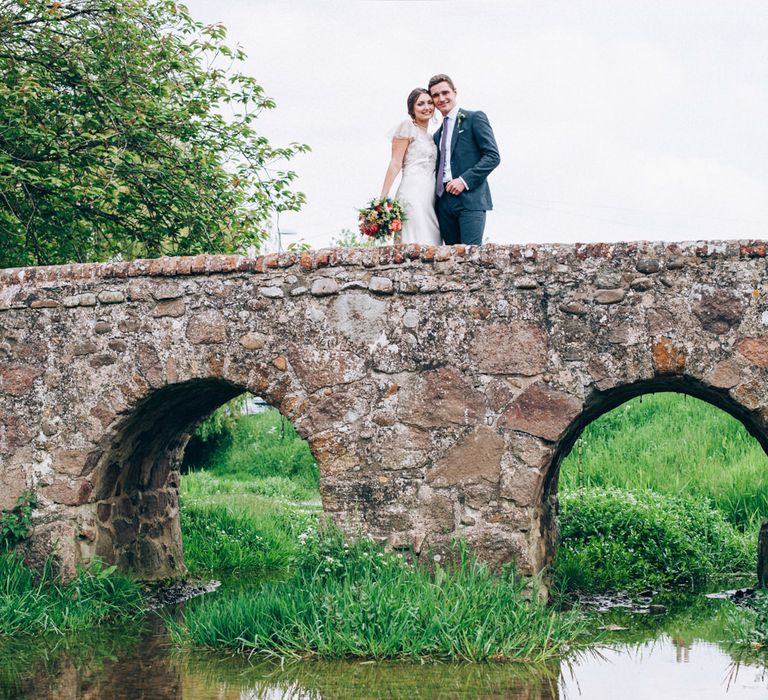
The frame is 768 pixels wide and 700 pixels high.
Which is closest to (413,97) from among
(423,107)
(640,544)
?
(423,107)

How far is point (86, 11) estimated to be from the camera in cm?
1091

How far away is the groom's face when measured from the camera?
7.05 m

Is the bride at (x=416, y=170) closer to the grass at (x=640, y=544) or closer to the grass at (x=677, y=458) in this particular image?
the grass at (x=640, y=544)

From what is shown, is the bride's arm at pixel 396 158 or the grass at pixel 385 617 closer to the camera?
the grass at pixel 385 617

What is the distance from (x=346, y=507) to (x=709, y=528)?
14.8 feet

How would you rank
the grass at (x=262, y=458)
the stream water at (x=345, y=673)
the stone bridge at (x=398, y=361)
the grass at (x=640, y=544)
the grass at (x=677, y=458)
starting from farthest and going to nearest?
the grass at (x=262, y=458) < the grass at (x=677, y=458) < the grass at (x=640, y=544) < the stone bridge at (x=398, y=361) < the stream water at (x=345, y=673)

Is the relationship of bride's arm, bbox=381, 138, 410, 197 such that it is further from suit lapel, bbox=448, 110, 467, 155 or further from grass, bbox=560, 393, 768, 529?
grass, bbox=560, 393, 768, 529

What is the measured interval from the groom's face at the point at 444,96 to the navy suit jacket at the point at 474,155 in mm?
91

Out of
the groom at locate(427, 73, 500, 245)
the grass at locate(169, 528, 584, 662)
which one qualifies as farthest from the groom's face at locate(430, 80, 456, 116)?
the grass at locate(169, 528, 584, 662)

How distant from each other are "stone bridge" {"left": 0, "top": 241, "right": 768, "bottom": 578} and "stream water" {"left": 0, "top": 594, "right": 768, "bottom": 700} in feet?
2.88

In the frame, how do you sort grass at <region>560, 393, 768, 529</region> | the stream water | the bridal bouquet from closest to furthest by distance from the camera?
the stream water → the bridal bouquet → grass at <region>560, 393, 768, 529</region>

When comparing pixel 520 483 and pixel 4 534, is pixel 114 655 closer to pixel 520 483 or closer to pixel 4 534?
pixel 4 534

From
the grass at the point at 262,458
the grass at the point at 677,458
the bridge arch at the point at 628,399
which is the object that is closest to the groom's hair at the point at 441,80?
the bridge arch at the point at 628,399

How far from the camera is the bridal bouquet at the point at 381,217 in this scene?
6.89 metres
